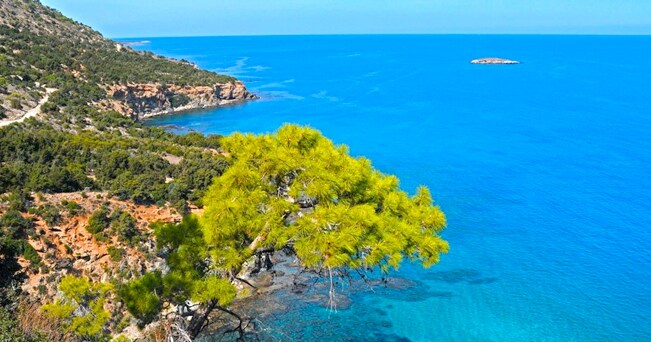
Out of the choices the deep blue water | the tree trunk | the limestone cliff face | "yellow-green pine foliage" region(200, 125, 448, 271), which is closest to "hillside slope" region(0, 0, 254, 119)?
the limestone cliff face

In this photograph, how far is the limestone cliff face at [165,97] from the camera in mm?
62688

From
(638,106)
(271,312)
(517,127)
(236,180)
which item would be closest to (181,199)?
(271,312)

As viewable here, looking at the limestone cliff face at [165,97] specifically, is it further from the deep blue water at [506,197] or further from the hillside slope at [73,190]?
the deep blue water at [506,197]

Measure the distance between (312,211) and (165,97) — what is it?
68.5 meters

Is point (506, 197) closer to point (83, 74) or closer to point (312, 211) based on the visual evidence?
point (312, 211)

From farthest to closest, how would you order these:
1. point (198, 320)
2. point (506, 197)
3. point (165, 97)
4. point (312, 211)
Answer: point (165, 97) < point (506, 197) < point (198, 320) < point (312, 211)

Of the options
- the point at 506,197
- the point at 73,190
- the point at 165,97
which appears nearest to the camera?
the point at 73,190

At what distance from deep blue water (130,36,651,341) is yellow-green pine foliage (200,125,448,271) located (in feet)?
33.1

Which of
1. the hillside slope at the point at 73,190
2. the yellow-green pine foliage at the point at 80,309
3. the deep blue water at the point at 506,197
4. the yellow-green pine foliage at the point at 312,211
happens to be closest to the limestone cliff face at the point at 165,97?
the hillside slope at the point at 73,190

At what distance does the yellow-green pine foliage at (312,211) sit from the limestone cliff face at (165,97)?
51371 mm

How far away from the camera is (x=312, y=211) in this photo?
10578mm

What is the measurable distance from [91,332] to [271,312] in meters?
9.60

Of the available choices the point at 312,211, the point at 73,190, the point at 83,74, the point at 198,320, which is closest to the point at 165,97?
the point at 83,74

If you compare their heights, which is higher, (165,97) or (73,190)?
(165,97)
